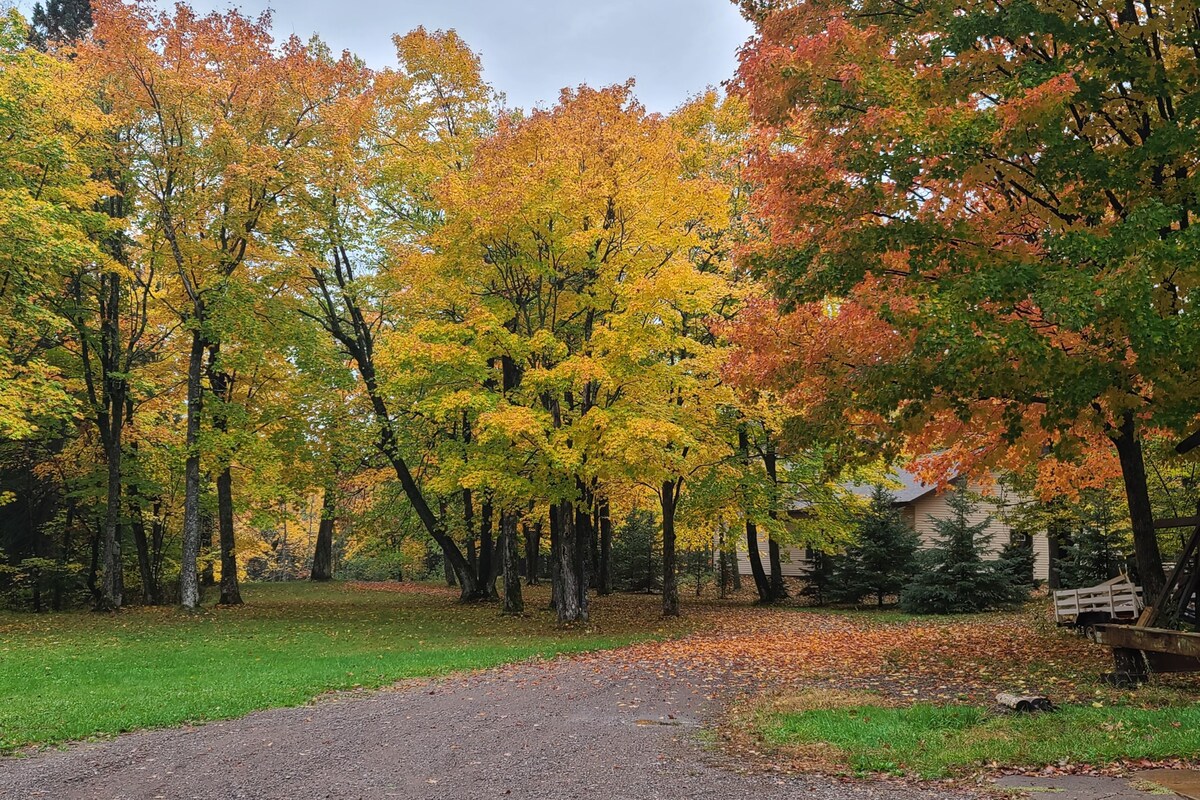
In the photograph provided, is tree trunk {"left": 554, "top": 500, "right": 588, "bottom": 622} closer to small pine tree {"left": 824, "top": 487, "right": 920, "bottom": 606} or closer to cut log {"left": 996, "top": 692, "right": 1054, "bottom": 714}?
small pine tree {"left": 824, "top": 487, "right": 920, "bottom": 606}

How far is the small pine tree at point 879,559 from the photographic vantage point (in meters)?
23.6

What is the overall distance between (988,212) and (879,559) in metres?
16.4

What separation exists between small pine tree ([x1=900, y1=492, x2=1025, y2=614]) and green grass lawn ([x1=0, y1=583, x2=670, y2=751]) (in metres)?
7.51

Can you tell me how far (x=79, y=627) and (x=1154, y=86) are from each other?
21.5 meters

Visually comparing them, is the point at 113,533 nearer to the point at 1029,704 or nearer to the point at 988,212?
the point at 1029,704

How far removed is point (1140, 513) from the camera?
32.6 feet

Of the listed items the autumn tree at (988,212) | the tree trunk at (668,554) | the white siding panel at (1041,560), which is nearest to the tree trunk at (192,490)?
the tree trunk at (668,554)

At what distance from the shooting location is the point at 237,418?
65.3 ft

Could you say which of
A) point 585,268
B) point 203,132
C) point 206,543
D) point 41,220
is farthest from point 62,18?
point 585,268

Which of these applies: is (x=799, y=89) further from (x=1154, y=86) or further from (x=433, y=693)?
(x=433, y=693)

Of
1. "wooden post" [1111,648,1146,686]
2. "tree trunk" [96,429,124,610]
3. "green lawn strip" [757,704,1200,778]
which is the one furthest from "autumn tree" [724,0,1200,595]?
"tree trunk" [96,429,124,610]

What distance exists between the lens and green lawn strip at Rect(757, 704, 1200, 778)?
5.87 meters

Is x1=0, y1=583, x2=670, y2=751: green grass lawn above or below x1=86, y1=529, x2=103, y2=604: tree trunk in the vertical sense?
below

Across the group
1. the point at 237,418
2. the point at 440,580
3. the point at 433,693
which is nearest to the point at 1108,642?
the point at 433,693
